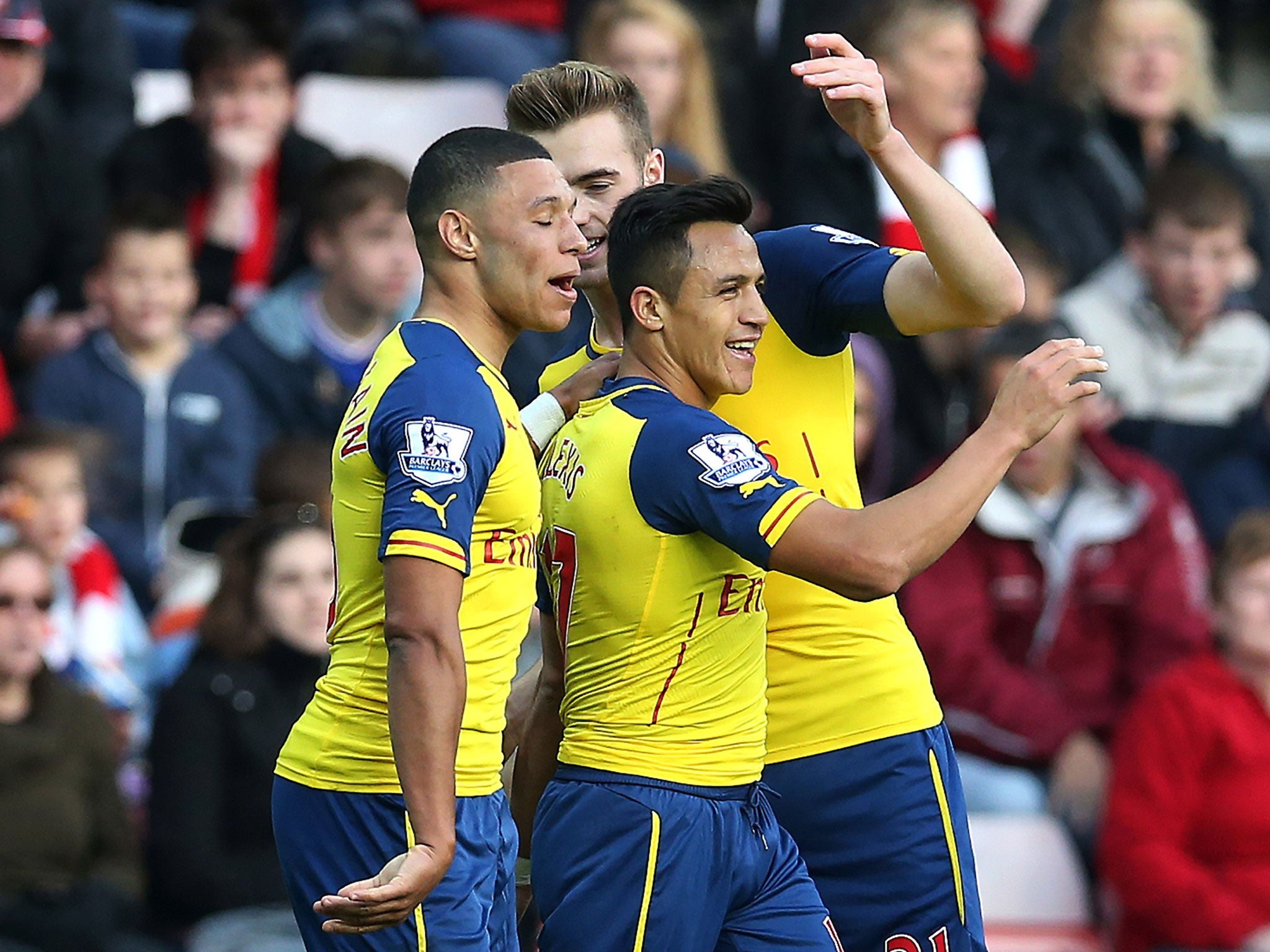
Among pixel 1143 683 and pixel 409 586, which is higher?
pixel 409 586

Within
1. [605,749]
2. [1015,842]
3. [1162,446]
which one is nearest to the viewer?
[605,749]

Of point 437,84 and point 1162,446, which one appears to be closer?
point 1162,446

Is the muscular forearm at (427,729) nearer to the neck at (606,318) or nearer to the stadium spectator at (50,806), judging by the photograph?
the neck at (606,318)

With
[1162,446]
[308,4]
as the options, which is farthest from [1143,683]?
[308,4]

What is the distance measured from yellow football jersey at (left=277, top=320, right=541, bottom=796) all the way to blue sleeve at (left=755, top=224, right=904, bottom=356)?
0.63m

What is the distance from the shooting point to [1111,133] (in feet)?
30.4

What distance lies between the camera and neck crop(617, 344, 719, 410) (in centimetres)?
384

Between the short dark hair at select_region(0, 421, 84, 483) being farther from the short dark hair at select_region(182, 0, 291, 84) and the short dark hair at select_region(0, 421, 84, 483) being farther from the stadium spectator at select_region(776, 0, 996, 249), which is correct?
the stadium spectator at select_region(776, 0, 996, 249)

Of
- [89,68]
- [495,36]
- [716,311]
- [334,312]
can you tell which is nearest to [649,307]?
[716,311]

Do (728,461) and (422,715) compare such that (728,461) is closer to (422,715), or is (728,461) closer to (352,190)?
→ (422,715)

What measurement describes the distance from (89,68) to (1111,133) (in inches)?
169

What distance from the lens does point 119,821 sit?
6238 millimetres

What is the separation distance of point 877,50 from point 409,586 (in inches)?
208

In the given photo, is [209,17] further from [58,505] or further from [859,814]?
[859,814]
